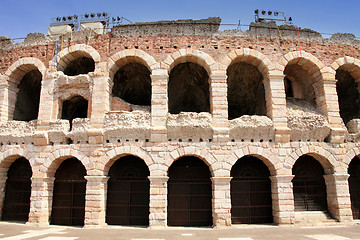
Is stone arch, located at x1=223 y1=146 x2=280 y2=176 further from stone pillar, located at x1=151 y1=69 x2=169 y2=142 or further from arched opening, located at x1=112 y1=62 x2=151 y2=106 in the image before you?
arched opening, located at x1=112 y1=62 x2=151 y2=106

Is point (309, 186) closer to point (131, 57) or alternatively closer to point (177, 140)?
point (177, 140)

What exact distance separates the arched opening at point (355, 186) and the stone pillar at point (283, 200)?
3508mm

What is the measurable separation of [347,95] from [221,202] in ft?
30.0

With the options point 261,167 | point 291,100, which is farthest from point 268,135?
point 291,100

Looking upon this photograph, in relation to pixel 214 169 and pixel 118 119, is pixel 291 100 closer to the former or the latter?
pixel 214 169

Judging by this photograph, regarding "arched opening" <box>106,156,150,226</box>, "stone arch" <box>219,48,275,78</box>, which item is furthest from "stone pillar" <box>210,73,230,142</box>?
"arched opening" <box>106,156,150,226</box>

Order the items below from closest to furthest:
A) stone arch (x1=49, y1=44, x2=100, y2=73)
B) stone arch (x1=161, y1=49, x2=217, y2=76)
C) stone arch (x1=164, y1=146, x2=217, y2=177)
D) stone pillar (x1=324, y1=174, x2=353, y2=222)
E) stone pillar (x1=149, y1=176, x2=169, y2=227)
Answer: stone pillar (x1=149, y1=176, x2=169, y2=227) → stone arch (x1=164, y1=146, x2=217, y2=177) → stone pillar (x1=324, y1=174, x2=353, y2=222) → stone arch (x1=161, y1=49, x2=217, y2=76) → stone arch (x1=49, y1=44, x2=100, y2=73)

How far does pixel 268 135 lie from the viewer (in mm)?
10547

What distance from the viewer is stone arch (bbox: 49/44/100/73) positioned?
11584mm

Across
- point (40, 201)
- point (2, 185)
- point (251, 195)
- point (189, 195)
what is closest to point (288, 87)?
point (251, 195)

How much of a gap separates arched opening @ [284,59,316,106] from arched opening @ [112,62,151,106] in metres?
7.08

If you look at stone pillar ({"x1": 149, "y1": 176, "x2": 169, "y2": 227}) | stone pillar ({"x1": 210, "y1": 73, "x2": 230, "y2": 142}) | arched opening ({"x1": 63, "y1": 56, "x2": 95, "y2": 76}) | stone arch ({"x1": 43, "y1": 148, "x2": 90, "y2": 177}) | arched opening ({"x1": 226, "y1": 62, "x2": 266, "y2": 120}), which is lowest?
stone pillar ({"x1": 149, "y1": 176, "x2": 169, "y2": 227})

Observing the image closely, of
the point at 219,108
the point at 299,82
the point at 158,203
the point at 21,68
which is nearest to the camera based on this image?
the point at 158,203

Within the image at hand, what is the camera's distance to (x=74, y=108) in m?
13.3
